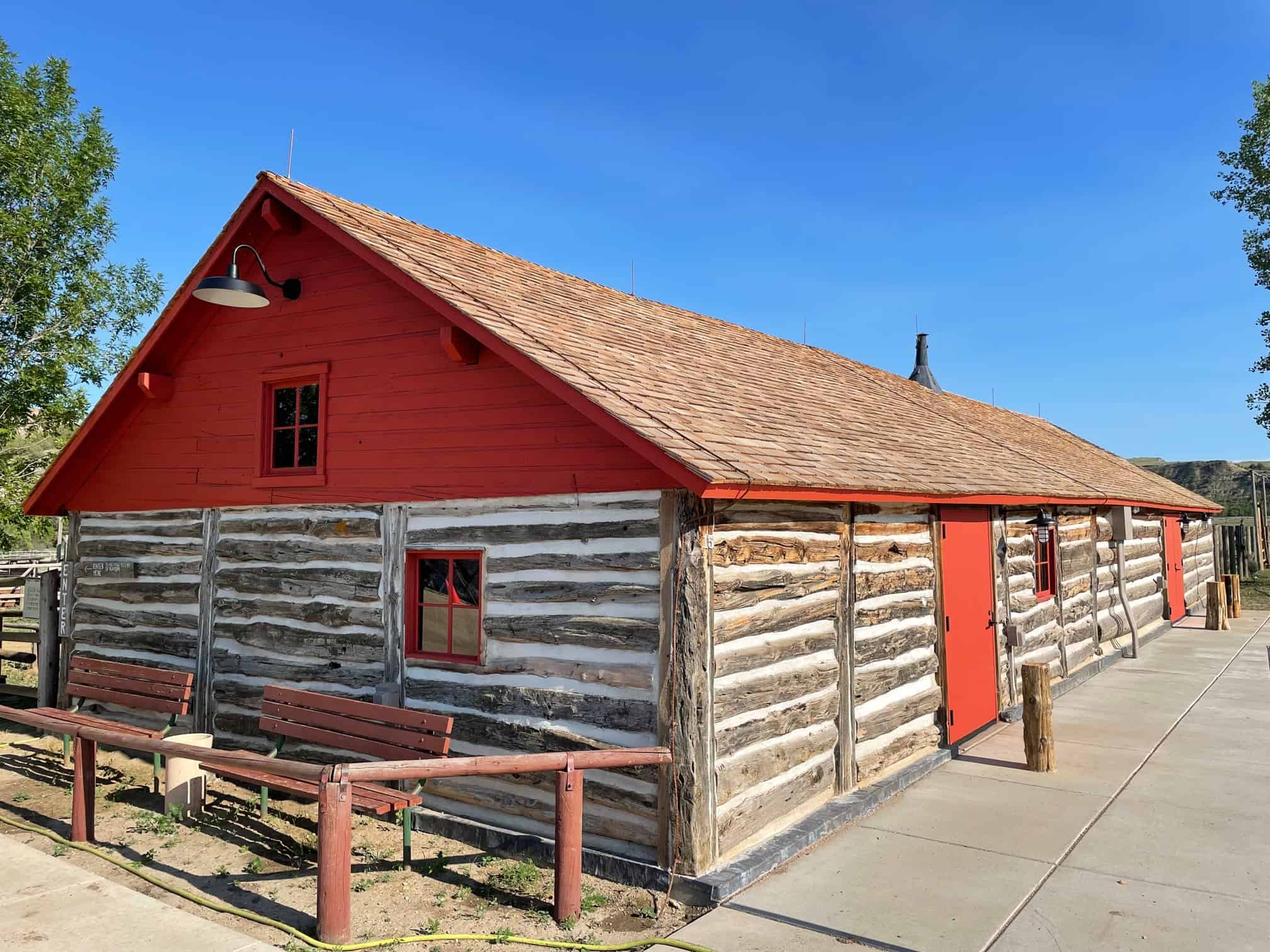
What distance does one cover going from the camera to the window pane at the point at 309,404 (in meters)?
8.65

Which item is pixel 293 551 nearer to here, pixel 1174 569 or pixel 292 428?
pixel 292 428

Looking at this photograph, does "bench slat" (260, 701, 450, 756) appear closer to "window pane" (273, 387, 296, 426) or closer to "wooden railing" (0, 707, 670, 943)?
"wooden railing" (0, 707, 670, 943)

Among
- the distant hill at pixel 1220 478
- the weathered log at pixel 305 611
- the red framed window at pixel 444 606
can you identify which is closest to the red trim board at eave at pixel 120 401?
the weathered log at pixel 305 611

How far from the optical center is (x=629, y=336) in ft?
29.6

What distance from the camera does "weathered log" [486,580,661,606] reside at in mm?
6094

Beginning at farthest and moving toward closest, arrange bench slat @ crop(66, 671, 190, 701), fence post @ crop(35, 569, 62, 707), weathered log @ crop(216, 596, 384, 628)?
fence post @ crop(35, 569, 62, 707)
bench slat @ crop(66, 671, 190, 701)
weathered log @ crop(216, 596, 384, 628)

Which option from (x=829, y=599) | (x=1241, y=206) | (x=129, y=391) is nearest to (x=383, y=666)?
(x=829, y=599)

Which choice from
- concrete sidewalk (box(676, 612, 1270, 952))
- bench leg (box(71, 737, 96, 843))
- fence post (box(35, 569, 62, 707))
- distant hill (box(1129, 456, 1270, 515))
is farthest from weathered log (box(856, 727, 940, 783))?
distant hill (box(1129, 456, 1270, 515))

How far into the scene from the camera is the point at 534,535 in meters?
6.76

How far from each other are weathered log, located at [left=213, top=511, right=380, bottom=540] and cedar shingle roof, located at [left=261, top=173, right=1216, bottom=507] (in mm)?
2331

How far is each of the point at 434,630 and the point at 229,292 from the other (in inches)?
128

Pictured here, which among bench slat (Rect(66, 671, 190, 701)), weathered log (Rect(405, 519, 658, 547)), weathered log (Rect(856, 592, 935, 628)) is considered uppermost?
weathered log (Rect(405, 519, 658, 547))

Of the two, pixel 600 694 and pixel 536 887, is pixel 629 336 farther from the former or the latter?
pixel 536 887

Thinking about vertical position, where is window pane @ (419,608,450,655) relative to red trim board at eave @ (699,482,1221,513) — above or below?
below
